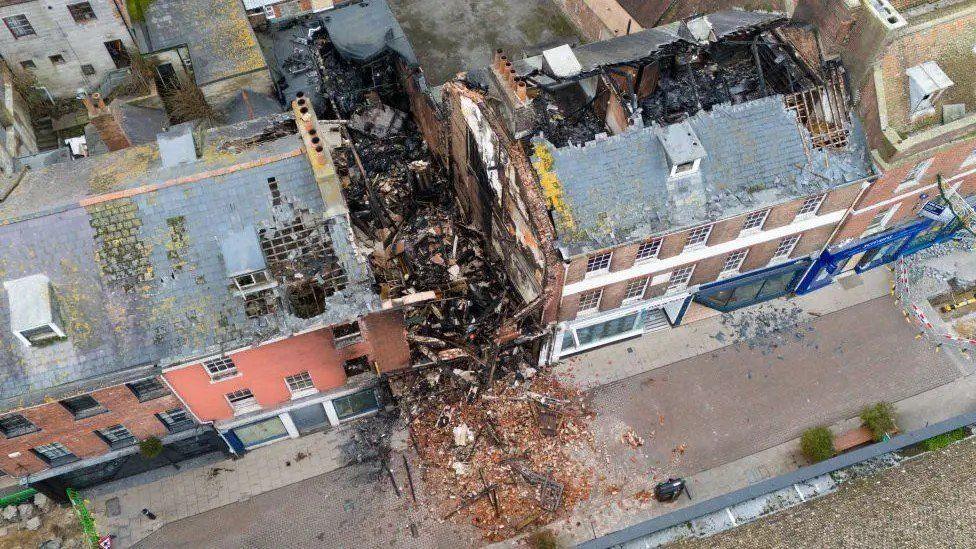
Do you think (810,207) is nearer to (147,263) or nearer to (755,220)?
(755,220)

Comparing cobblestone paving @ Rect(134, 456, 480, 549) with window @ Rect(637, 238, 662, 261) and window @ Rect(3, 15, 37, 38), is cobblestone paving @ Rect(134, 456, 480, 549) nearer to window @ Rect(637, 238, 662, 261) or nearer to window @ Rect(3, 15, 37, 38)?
window @ Rect(637, 238, 662, 261)

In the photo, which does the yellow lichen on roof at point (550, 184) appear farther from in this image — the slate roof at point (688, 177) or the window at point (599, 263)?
the window at point (599, 263)

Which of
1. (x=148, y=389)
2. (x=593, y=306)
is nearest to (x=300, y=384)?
(x=148, y=389)

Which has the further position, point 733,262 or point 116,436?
point 733,262

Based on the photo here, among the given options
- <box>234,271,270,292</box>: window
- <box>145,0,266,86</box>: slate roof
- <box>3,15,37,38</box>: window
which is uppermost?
<box>3,15,37,38</box>: window

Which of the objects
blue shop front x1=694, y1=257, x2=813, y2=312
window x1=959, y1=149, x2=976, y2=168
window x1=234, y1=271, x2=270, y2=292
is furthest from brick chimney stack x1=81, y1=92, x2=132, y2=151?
window x1=959, y1=149, x2=976, y2=168

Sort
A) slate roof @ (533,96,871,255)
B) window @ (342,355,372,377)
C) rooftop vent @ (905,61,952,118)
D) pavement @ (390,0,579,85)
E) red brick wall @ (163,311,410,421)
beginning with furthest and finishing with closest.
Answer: pavement @ (390,0,579,85) < window @ (342,355,372,377) < rooftop vent @ (905,61,952,118) < slate roof @ (533,96,871,255) < red brick wall @ (163,311,410,421)
